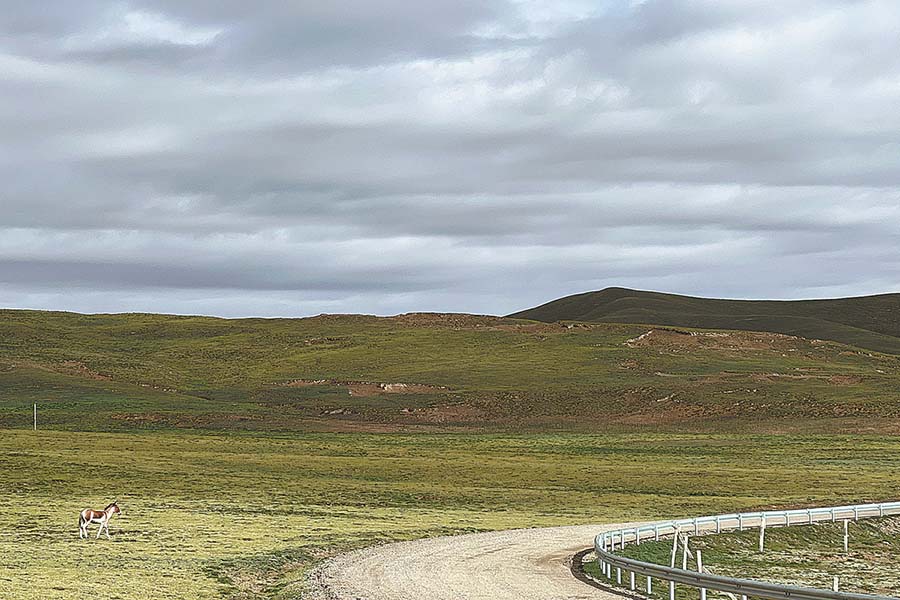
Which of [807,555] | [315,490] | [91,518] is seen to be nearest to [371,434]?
[315,490]

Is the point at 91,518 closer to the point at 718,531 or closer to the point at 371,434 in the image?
the point at 718,531

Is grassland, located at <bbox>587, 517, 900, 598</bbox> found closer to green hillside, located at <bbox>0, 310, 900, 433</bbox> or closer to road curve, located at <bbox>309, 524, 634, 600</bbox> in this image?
road curve, located at <bbox>309, 524, 634, 600</bbox>

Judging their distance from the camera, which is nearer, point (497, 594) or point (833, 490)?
point (497, 594)

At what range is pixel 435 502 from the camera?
180ft

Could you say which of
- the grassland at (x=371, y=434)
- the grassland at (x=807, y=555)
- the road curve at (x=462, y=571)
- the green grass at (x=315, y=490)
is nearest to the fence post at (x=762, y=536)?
the grassland at (x=807, y=555)

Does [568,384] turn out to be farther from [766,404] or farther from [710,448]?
[710,448]

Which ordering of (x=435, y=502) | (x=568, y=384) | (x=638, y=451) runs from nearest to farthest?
1. (x=435, y=502)
2. (x=638, y=451)
3. (x=568, y=384)

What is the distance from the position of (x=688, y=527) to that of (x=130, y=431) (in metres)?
65.3

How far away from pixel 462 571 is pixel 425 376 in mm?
99034

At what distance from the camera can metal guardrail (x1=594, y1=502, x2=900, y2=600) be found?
22.7 meters

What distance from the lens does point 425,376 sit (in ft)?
427

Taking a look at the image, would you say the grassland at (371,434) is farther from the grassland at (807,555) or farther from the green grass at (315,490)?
the grassland at (807,555)

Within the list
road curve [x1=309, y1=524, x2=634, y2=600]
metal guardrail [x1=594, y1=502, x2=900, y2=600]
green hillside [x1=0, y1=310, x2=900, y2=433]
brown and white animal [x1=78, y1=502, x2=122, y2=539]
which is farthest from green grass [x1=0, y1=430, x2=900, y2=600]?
green hillside [x1=0, y1=310, x2=900, y2=433]

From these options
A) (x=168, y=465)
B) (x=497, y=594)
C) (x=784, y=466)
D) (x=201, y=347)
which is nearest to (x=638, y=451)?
(x=784, y=466)
